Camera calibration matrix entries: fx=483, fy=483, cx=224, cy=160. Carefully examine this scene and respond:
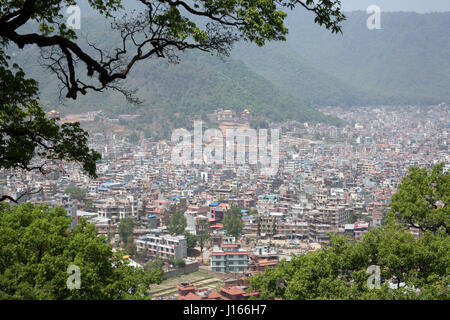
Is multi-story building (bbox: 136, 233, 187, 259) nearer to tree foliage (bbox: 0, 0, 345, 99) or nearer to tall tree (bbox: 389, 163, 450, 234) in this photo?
tall tree (bbox: 389, 163, 450, 234)

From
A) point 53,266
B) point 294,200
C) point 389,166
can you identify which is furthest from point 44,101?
point 53,266

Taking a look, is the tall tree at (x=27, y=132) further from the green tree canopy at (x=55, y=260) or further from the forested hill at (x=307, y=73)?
the forested hill at (x=307, y=73)

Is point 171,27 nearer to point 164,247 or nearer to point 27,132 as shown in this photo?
point 27,132

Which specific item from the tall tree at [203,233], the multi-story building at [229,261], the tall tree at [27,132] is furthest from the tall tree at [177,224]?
the tall tree at [27,132]

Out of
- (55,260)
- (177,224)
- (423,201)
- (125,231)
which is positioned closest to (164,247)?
(125,231)

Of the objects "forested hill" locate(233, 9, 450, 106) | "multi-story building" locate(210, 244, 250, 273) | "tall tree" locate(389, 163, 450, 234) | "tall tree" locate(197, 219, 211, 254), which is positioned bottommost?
"multi-story building" locate(210, 244, 250, 273)

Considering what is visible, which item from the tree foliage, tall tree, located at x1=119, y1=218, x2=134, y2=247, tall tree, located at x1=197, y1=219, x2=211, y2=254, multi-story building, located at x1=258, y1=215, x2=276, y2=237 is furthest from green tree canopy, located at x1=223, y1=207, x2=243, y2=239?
the tree foliage

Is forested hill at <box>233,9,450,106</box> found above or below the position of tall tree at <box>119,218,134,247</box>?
above
